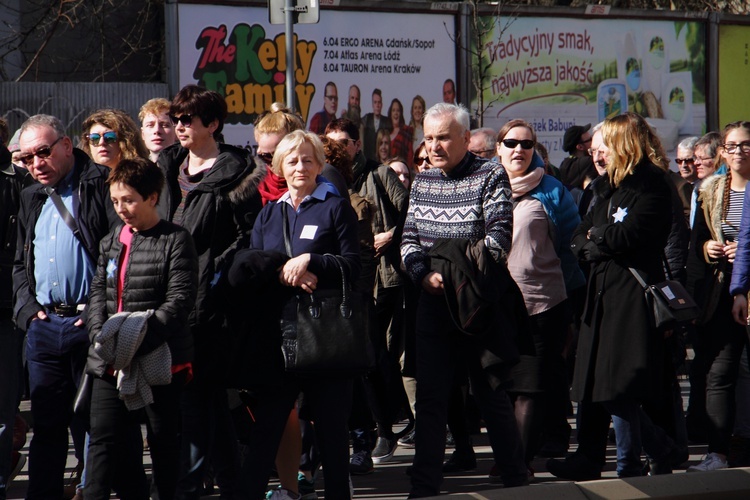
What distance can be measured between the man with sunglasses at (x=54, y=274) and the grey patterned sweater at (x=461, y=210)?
4.91ft

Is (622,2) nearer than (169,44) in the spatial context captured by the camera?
No

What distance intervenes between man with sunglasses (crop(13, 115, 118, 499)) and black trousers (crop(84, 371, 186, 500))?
0.38 meters

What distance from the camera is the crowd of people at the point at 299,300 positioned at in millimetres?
5648

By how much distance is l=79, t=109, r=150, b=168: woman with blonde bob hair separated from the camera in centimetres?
675

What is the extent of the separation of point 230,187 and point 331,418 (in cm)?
124

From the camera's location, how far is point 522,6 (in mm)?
16547

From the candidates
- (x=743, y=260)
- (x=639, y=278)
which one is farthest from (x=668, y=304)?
(x=743, y=260)

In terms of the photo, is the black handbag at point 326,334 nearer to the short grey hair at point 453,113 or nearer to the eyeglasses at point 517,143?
the short grey hair at point 453,113

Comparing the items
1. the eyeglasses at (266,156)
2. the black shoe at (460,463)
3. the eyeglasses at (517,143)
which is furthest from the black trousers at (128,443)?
the eyeglasses at (517,143)

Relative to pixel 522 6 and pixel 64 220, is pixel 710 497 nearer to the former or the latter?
pixel 64 220

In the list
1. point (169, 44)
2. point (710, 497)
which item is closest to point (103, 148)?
point (710, 497)

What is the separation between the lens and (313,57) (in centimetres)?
1495

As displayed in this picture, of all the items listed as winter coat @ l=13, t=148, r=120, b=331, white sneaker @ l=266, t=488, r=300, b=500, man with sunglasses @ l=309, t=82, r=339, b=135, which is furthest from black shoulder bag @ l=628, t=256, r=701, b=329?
man with sunglasses @ l=309, t=82, r=339, b=135

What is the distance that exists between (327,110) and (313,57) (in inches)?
25.6
